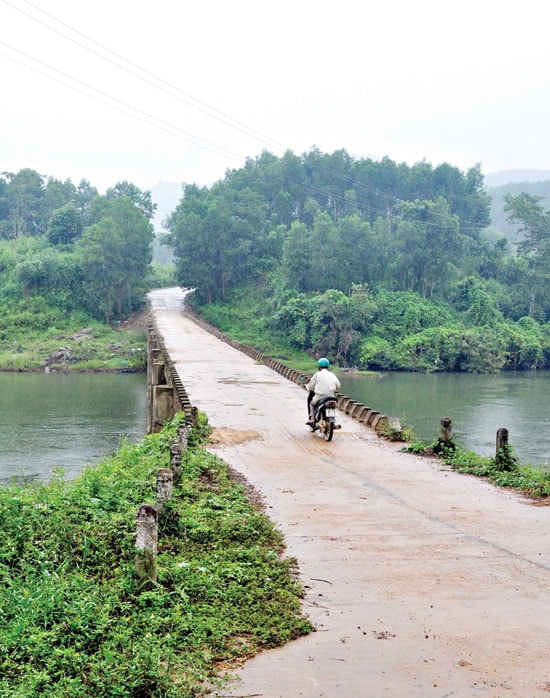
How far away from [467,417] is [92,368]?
2742cm

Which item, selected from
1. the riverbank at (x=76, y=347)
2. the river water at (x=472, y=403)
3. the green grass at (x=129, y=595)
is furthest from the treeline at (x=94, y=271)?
the green grass at (x=129, y=595)

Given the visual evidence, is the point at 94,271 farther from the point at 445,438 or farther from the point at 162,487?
the point at 162,487

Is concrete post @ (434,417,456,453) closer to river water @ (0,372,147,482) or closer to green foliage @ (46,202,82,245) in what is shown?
river water @ (0,372,147,482)

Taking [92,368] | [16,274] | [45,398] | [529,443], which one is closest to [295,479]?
[529,443]

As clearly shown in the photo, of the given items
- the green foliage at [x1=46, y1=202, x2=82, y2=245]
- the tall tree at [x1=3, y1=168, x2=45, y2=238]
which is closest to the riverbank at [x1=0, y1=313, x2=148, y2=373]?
the green foliage at [x1=46, y1=202, x2=82, y2=245]

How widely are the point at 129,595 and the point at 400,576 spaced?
2521mm

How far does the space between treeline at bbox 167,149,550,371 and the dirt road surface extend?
41.0 metres

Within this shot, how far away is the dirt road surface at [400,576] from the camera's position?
16.9 feet

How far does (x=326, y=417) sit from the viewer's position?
1452 centimetres

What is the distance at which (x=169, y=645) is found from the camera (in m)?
5.41

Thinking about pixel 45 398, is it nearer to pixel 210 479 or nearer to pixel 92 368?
pixel 92 368

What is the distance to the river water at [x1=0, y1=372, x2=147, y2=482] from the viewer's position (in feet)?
75.6

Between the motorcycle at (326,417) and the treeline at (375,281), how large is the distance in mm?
38877

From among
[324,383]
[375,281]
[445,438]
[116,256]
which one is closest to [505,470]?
[445,438]
